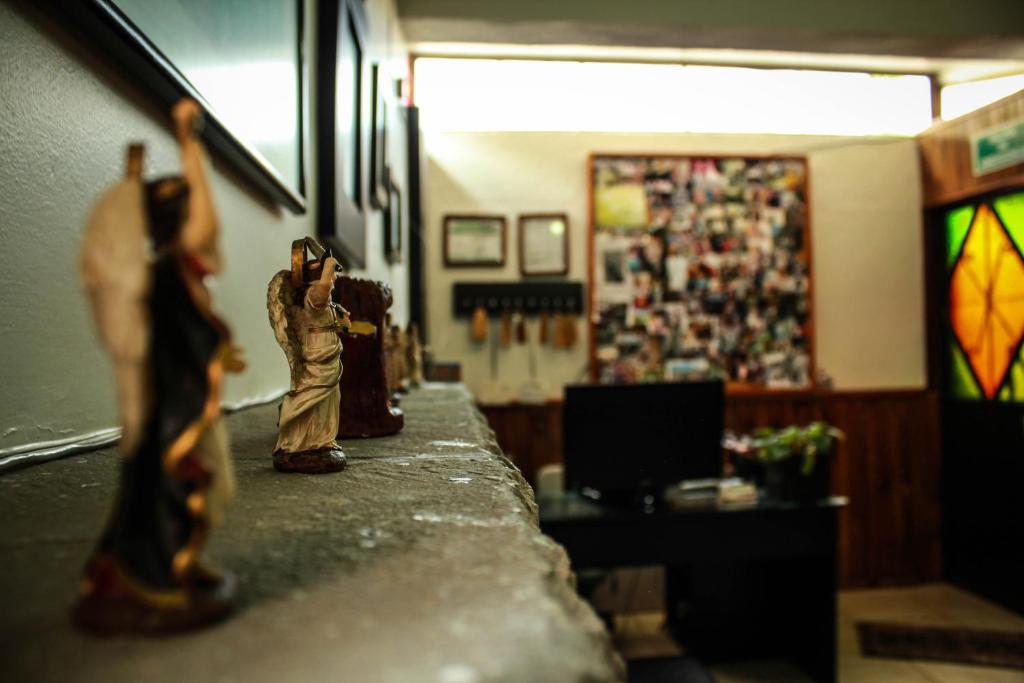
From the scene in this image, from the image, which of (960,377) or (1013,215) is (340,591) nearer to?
(1013,215)

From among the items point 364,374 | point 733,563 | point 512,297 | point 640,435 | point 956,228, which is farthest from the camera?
point 956,228

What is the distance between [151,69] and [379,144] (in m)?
1.62

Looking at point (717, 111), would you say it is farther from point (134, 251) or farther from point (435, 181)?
point (134, 251)

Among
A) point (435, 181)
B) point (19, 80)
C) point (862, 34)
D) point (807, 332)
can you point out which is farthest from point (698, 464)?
point (19, 80)

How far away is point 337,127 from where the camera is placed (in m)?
1.59

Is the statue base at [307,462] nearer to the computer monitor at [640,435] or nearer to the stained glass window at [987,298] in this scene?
the computer monitor at [640,435]

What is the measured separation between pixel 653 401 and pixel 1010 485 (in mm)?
2048

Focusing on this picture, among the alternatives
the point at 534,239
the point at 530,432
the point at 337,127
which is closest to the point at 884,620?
the point at 530,432

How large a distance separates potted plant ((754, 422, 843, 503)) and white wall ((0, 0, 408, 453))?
2.52 m

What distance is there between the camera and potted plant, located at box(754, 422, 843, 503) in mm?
2682

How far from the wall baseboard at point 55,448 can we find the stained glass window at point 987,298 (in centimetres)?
391

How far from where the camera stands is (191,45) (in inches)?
33.2

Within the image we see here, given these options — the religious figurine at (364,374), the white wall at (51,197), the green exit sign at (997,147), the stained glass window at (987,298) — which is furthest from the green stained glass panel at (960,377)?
→ the white wall at (51,197)

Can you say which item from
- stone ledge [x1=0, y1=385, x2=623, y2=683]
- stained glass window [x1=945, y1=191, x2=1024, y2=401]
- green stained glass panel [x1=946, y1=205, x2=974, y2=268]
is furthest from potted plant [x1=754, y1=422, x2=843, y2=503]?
stone ledge [x1=0, y1=385, x2=623, y2=683]
